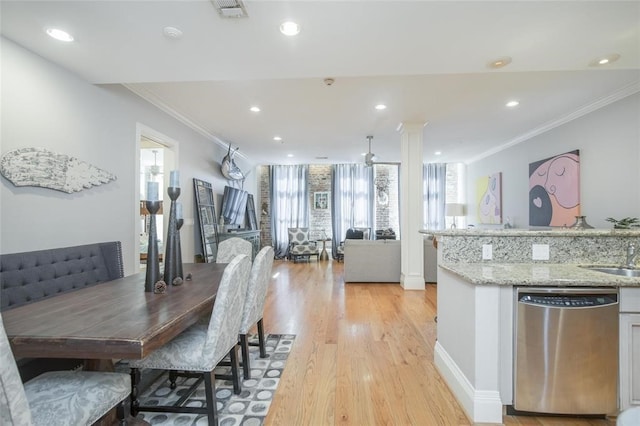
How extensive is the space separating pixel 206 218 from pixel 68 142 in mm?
2638

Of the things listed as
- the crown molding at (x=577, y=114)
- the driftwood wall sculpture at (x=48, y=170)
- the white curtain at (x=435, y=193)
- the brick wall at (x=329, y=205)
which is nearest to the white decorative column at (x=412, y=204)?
the crown molding at (x=577, y=114)

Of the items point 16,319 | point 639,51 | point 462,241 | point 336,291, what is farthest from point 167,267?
point 639,51

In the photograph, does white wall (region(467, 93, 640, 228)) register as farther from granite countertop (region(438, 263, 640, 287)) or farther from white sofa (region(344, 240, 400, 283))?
white sofa (region(344, 240, 400, 283))

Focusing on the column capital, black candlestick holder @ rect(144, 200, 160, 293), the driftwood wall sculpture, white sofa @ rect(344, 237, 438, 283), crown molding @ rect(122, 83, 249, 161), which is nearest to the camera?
black candlestick holder @ rect(144, 200, 160, 293)

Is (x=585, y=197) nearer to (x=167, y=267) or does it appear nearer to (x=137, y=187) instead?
(x=167, y=267)

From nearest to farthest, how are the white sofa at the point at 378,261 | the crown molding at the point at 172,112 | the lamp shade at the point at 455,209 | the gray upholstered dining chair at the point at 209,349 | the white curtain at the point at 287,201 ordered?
the gray upholstered dining chair at the point at 209,349 < the crown molding at the point at 172,112 < the white sofa at the point at 378,261 < the lamp shade at the point at 455,209 < the white curtain at the point at 287,201

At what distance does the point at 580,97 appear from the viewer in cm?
365

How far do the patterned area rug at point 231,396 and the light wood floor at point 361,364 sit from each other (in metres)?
0.08

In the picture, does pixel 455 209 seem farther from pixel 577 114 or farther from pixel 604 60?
pixel 604 60

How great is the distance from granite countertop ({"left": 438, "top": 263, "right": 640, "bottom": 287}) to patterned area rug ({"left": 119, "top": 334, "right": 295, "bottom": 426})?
1.57 metres

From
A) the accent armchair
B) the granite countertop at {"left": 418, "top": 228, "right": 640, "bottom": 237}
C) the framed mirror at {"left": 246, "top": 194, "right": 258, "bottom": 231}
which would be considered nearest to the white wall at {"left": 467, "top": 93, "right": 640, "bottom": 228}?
the granite countertop at {"left": 418, "top": 228, "right": 640, "bottom": 237}

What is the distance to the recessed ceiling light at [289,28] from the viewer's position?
6.27 feet

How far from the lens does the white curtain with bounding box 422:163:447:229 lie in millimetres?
8320

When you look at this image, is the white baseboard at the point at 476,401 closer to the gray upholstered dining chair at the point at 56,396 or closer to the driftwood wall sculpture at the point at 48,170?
the gray upholstered dining chair at the point at 56,396
